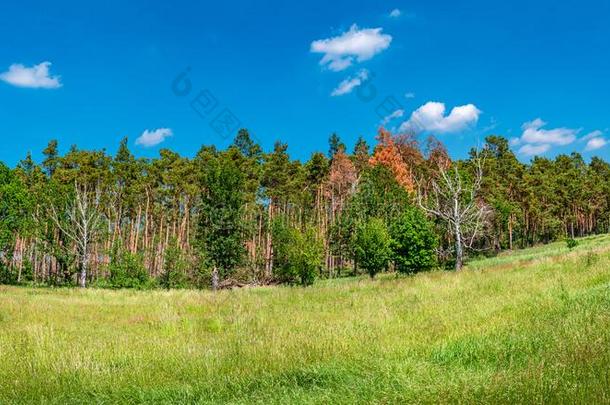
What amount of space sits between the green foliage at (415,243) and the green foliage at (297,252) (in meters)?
7.53

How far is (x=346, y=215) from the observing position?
55.0 meters

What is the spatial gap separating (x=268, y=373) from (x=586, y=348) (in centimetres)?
385

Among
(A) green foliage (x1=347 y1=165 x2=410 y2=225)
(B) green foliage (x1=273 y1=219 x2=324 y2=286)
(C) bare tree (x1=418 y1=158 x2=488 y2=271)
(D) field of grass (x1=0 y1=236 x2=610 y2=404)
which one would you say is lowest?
(D) field of grass (x1=0 y1=236 x2=610 y2=404)

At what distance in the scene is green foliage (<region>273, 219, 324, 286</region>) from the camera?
42.0 meters

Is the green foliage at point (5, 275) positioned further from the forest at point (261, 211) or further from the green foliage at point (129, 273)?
the green foliage at point (129, 273)

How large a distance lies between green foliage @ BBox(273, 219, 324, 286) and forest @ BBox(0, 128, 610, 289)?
0.46ft

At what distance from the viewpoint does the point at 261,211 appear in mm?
62250

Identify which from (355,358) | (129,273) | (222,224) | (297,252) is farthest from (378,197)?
(355,358)

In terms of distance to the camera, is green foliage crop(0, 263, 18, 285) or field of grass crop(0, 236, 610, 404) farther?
green foliage crop(0, 263, 18, 285)

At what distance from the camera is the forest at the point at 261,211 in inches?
1626

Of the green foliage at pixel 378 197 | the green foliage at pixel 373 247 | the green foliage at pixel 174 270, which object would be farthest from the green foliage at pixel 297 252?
the green foliage at pixel 378 197

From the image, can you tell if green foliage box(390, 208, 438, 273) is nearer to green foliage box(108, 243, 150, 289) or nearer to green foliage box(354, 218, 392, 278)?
green foliage box(354, 218, 392, 278)

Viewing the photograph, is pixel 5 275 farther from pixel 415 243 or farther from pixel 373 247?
pixel 415 243

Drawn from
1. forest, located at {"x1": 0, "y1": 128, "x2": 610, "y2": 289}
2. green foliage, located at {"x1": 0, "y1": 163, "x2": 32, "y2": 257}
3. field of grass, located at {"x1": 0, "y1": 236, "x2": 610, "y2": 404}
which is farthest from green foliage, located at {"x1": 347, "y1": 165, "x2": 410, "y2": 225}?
field of grass, located at {"x1": 0, "y1": 236, "x2": 610, "y2": 404}
